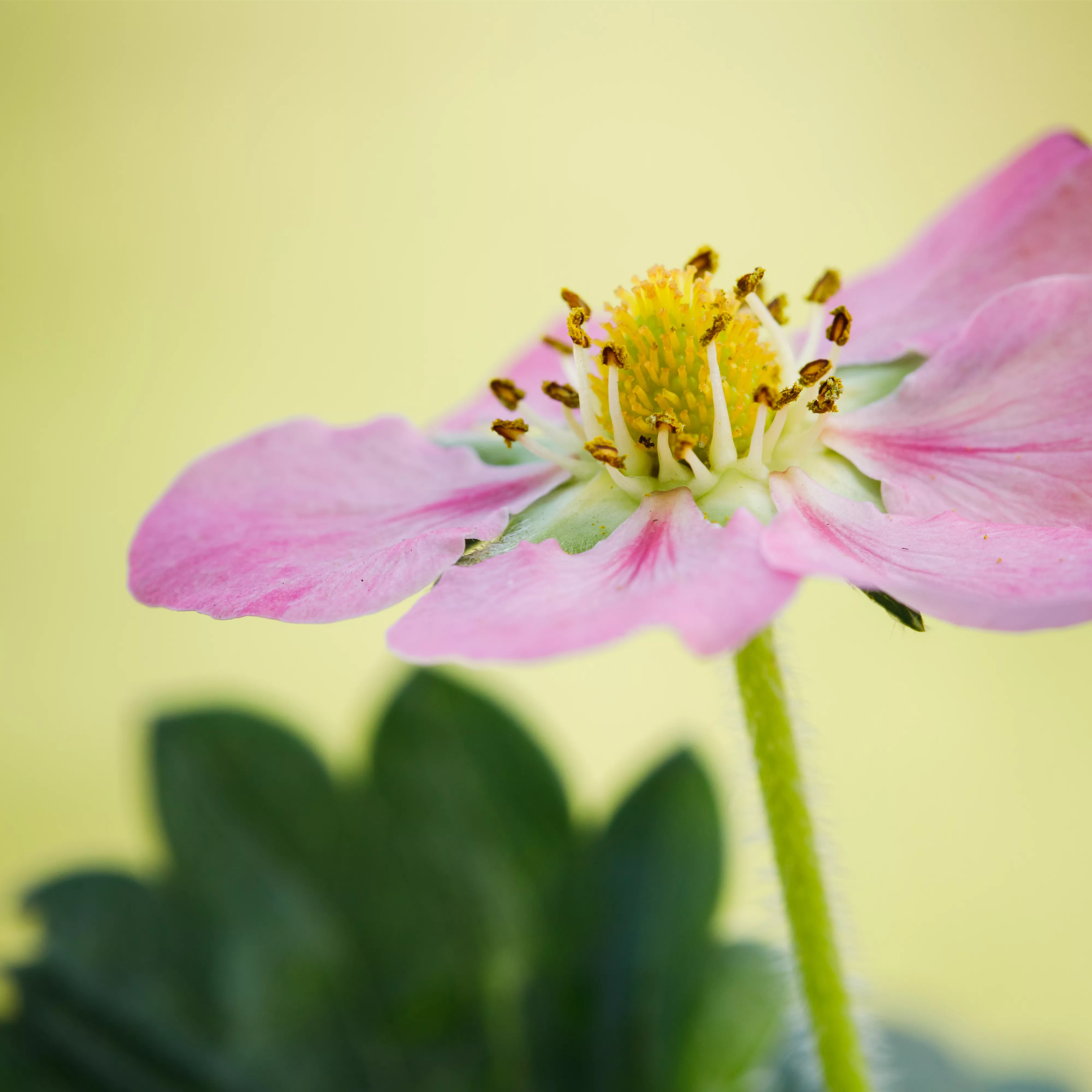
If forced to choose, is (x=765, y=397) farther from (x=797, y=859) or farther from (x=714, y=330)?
(x=797, y=859)

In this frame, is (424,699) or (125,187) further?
(125,187)

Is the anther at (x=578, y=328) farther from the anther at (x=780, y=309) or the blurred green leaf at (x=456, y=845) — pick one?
the blurred green leaf at (x=456, y=845)

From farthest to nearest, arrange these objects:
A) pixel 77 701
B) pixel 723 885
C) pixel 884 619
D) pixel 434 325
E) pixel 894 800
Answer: pixel 434 325, pixel 77 701, pixel 894 800, pixel 884 619, pixel 723 885

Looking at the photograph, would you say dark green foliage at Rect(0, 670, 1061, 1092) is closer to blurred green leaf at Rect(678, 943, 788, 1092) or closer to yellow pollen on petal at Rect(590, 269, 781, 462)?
blurred green leaf at Rect(678, 943, 788, 1092)

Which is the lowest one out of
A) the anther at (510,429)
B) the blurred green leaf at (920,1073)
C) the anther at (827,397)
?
the blurred green leaf at (920,1073)

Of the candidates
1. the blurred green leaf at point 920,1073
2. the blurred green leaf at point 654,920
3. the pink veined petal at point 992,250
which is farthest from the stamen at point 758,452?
the blurred green leaf at point 920,1073

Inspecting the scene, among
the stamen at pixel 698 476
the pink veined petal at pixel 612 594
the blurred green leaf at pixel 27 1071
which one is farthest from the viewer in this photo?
the blurred green leaf at pixel 27 1071

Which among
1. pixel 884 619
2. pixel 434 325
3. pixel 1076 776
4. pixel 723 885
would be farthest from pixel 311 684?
pixel 723 885

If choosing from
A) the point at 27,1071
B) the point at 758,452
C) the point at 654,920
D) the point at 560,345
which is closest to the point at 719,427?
the point at 758,452

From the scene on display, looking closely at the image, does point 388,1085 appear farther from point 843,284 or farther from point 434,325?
point 434,325
